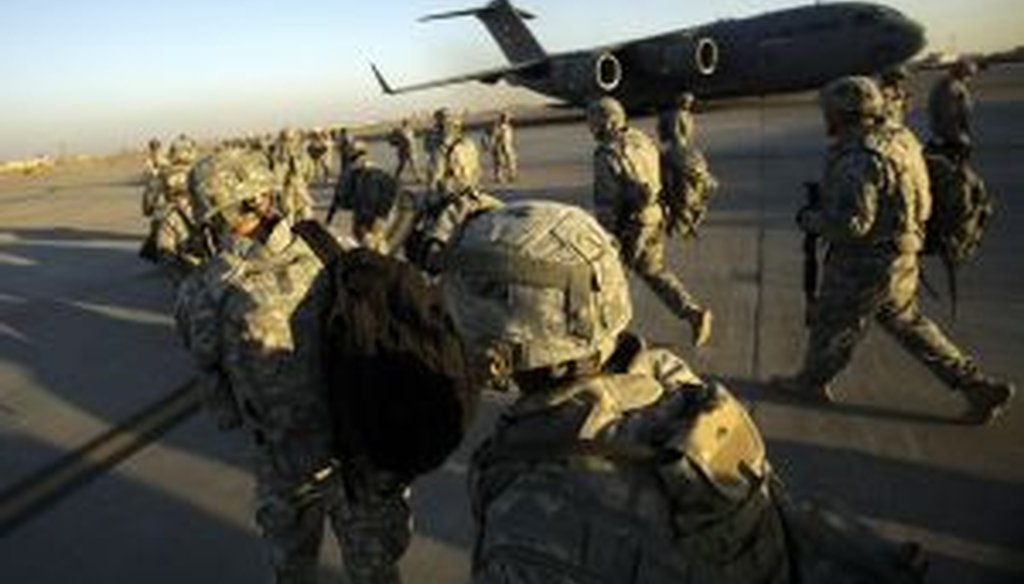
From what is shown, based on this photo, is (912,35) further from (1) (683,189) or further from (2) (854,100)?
(2) (854,100)

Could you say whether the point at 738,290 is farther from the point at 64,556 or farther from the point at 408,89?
the point at 408,89

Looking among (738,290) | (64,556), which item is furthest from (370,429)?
(738,290)

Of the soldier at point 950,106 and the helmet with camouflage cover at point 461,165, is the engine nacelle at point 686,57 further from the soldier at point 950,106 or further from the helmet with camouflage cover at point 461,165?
the helmet with camouflage cover at point 461,165

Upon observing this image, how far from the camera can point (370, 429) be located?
344 centimetres

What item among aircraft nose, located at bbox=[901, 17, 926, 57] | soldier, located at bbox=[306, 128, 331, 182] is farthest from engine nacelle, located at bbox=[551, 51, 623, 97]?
aircraft nose, located at bbox=[901, 17, 926, 57]

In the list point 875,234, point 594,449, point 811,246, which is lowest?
point 811,246

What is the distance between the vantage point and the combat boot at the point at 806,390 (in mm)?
6172

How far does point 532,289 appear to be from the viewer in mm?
1936

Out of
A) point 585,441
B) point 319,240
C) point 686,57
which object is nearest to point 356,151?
point 319,240

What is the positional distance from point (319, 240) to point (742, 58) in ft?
81.9

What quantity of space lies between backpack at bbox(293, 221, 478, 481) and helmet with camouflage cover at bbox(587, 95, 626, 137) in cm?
444

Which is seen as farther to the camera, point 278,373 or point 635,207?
point 635,207

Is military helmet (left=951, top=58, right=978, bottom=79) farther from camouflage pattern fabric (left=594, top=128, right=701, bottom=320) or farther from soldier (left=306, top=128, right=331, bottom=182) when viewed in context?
soldier (left=306, top=128, right=331, bottom=182)

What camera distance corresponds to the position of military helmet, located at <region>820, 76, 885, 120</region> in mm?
5492
